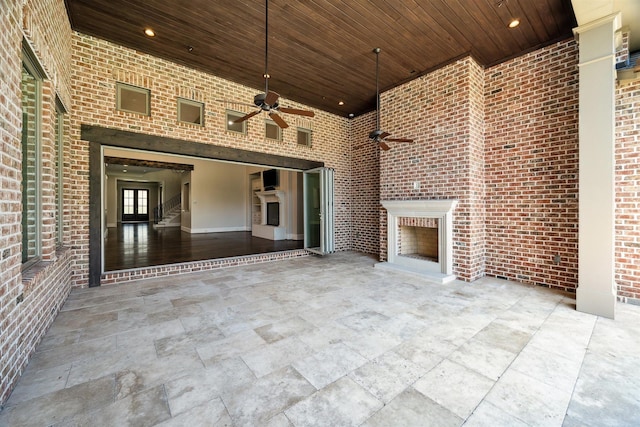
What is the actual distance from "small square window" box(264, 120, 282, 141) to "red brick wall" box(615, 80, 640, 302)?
558 centimetres

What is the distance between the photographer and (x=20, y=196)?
6.76 ft

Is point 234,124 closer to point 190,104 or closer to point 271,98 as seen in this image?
point 190,104

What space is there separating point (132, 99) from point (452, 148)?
5.50 m

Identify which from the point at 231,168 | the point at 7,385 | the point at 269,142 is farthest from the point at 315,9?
the point at 231,168

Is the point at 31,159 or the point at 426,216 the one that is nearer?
the point at 31,159

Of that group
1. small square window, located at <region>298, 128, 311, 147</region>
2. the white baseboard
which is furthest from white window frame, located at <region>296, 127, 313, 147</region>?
the white baseboard

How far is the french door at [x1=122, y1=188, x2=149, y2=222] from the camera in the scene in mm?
18125

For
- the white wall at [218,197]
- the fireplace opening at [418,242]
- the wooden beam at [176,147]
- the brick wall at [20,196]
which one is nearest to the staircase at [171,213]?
the white wall at [218,197]

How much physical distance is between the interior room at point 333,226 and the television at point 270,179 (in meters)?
3.76

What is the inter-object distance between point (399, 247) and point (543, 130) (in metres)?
3.03

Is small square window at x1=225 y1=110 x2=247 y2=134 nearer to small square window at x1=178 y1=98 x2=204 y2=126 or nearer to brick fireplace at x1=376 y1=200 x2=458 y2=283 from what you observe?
small square window at x1=178 y1=98 x2=204 y2=126

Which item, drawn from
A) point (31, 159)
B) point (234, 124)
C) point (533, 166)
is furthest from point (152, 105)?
point (533, 166)

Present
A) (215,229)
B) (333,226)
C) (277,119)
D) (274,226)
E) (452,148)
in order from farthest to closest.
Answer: (215,229)
(274,226)
(333,226)
(452,148)
(277,119)

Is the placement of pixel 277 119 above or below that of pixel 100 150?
above
